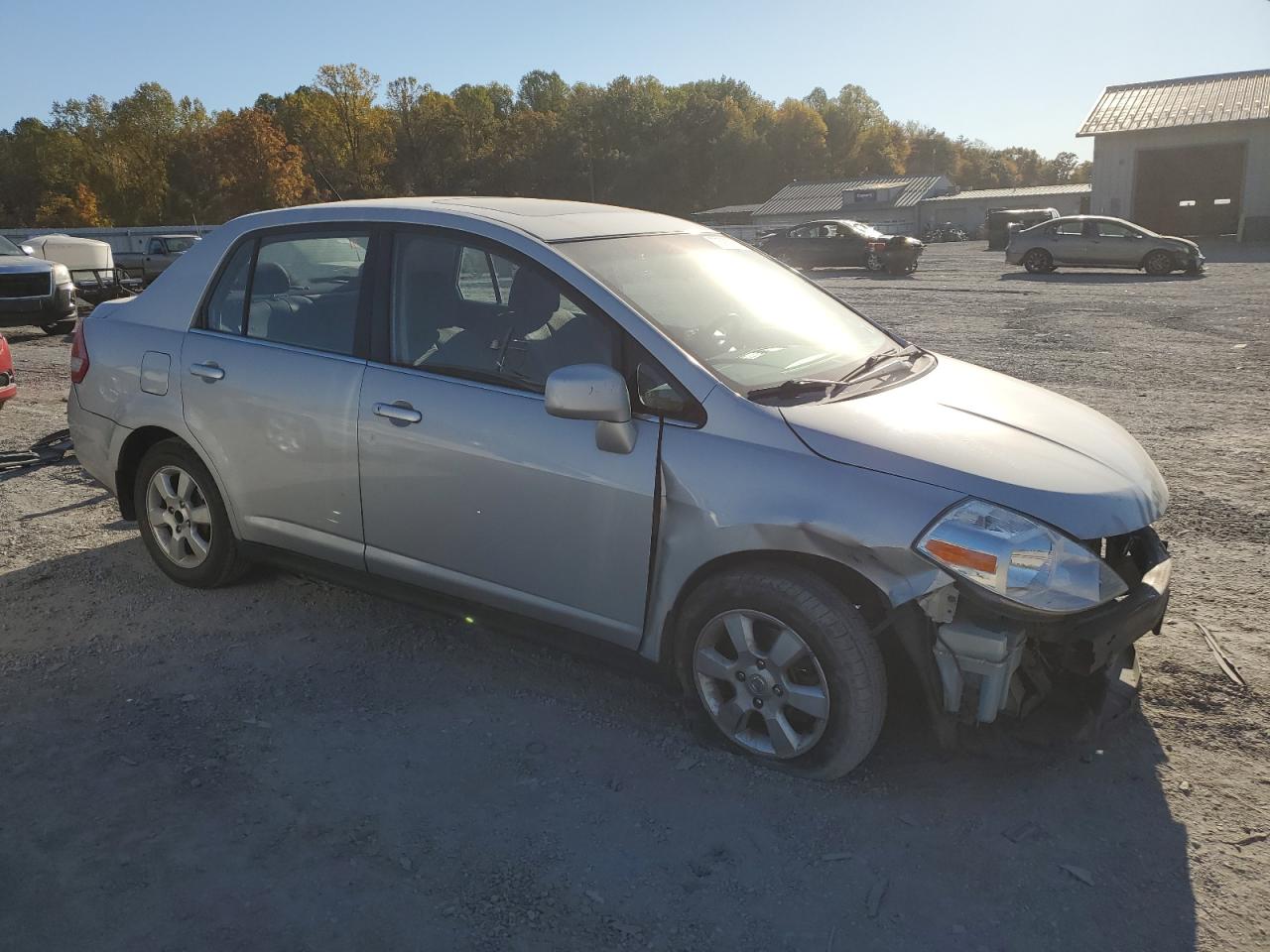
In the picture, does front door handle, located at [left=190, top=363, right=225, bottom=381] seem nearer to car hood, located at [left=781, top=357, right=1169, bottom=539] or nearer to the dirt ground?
the dirt ground

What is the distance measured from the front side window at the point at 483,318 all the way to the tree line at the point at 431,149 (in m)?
74.7

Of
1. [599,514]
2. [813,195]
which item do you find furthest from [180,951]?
[813,195]

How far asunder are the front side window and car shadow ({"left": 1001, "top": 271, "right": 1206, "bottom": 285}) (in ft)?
71.3

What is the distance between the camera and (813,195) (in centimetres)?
7788

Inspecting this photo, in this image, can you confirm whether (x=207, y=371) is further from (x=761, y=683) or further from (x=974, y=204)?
(x=974, y=204)

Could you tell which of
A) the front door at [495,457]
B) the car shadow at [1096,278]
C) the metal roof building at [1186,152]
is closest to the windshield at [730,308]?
the front door at [495,457]

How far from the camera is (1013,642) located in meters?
2.90

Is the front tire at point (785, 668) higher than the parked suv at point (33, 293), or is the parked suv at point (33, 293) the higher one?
the parked suv at point (33, 293)

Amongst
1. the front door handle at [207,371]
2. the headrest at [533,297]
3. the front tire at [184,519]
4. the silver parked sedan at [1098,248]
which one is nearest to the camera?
the headrest at [533,297]

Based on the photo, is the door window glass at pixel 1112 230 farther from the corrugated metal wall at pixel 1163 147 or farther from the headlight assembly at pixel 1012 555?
the headlight assembly at pixel 1012 555

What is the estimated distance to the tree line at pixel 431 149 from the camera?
7569 centimetres

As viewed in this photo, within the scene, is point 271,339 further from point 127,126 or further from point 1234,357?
point 127,126

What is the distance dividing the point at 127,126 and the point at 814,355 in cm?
9221

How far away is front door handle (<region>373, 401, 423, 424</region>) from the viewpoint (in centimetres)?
372
